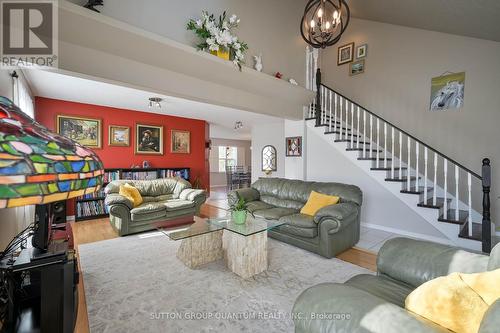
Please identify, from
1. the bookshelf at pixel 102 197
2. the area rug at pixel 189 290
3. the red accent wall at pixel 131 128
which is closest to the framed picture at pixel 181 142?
the red accent wall at pixel 131 128

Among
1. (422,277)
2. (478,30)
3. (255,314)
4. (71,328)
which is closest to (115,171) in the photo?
(255,314)

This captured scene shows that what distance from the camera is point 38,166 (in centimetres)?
39

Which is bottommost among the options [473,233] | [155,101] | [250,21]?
[473,233]

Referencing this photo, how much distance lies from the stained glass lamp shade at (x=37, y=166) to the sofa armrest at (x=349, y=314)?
1.06 m

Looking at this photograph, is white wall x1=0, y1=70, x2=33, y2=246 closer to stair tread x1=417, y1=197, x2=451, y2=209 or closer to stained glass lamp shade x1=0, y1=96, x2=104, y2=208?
stained glass lamp shade x1=0, y1=96, x2=104, y2=208

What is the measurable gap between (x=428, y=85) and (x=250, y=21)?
3.40m

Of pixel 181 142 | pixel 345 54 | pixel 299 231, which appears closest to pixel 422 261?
pixel 299 231

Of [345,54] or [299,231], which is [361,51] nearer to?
[345,54]

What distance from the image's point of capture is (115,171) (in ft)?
16.3

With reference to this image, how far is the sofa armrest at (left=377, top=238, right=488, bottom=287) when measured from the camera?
4.50ft

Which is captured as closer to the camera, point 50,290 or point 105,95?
point 50,290

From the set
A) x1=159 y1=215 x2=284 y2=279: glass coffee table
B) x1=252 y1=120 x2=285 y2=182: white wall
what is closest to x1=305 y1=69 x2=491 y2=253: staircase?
x1=252 y1=120 x2=285 y2=182: white wall

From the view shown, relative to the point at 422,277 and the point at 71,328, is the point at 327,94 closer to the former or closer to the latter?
the point at 422,277

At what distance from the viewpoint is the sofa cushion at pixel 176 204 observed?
162 inches
